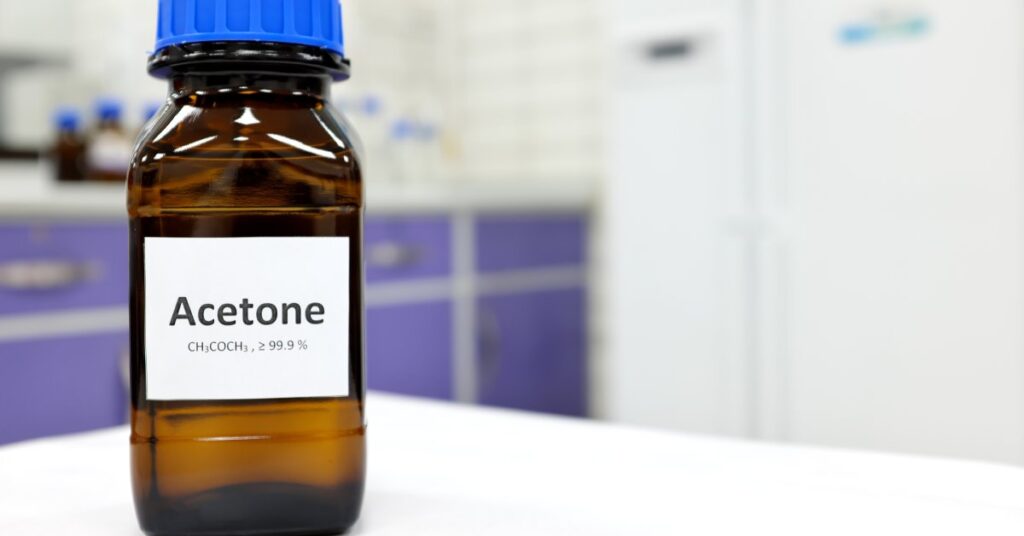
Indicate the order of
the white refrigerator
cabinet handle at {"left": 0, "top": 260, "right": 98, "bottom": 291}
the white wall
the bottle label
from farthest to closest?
the white wall
the white refrigerator
cabinet handle at {"left": 0, "top": 260, "right": 98, "bottom": 291}
the bottle label

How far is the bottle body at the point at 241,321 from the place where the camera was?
0.36 m

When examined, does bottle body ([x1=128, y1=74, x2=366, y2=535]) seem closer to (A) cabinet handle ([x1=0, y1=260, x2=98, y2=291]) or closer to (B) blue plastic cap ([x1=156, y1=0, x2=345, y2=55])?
(B) blue plastic cap ([x1=156, y1=0, x2=345, y2=55])

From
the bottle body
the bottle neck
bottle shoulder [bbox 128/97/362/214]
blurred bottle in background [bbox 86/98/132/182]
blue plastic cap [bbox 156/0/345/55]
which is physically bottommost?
the bottle body

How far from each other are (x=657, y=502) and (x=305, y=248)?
0.16m

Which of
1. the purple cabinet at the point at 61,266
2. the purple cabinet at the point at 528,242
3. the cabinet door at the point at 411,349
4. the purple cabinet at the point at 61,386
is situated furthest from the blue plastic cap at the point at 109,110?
the purple cabinet at the point at 528,242

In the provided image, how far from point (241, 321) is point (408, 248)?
1.82m

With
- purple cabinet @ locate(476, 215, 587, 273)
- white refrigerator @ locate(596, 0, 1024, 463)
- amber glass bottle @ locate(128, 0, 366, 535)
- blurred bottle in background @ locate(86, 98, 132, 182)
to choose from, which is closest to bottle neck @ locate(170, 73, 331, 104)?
amber glass bottle @ locate(128, 0, 366, 535)

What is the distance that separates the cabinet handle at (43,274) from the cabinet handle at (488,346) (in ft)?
3.37

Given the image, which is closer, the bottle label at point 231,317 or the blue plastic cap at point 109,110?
the bottle label at point 231,317

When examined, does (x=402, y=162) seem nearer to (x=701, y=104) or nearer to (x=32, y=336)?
(x=701, y=104)

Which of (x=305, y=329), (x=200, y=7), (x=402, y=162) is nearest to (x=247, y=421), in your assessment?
(x=305, y=329)

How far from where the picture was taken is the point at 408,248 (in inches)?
86.0

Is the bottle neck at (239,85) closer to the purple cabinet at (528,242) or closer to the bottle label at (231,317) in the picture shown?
the bottle label at (231,317)

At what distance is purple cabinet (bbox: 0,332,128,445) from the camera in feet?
4.84
